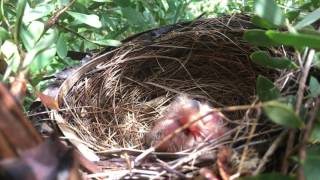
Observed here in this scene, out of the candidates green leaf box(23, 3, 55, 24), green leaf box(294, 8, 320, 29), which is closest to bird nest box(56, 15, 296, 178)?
green leaf box(23, 3, 55, 24)

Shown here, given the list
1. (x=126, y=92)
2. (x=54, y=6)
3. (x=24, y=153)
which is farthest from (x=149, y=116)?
(x=24, y=153)

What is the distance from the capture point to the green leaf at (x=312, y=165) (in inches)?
25.3

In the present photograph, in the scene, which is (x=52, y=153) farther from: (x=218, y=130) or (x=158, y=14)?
(x=158, y=14)

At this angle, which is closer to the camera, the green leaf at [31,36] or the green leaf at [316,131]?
the green leaf at [316,131]

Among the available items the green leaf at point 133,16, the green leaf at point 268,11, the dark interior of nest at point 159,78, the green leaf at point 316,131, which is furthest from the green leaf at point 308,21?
the green leaf at point 133,16

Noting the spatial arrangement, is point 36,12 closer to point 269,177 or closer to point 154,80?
point 154,80

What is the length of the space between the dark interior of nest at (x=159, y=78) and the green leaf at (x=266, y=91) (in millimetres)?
417

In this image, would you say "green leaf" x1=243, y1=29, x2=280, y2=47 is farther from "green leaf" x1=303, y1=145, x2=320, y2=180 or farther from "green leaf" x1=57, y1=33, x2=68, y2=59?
"green leaf" x1=57, y1=33, x2=68, y2=59

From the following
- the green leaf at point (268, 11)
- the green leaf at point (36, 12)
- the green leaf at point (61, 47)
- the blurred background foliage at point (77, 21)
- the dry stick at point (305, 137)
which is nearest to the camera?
the dry stick at point (305, 137)

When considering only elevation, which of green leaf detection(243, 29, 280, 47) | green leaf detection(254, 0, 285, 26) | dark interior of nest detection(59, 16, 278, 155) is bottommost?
dark interior of nest detection(59, 16, 278, 155)

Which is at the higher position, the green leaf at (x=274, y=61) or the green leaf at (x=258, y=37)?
the green leaf at (x=258, y=37)

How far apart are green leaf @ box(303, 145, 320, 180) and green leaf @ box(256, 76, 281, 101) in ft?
0.37

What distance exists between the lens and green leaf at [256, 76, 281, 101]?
2.52 feet

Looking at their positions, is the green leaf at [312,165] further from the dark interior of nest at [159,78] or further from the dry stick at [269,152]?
the dark interior of nest at [159,78]
